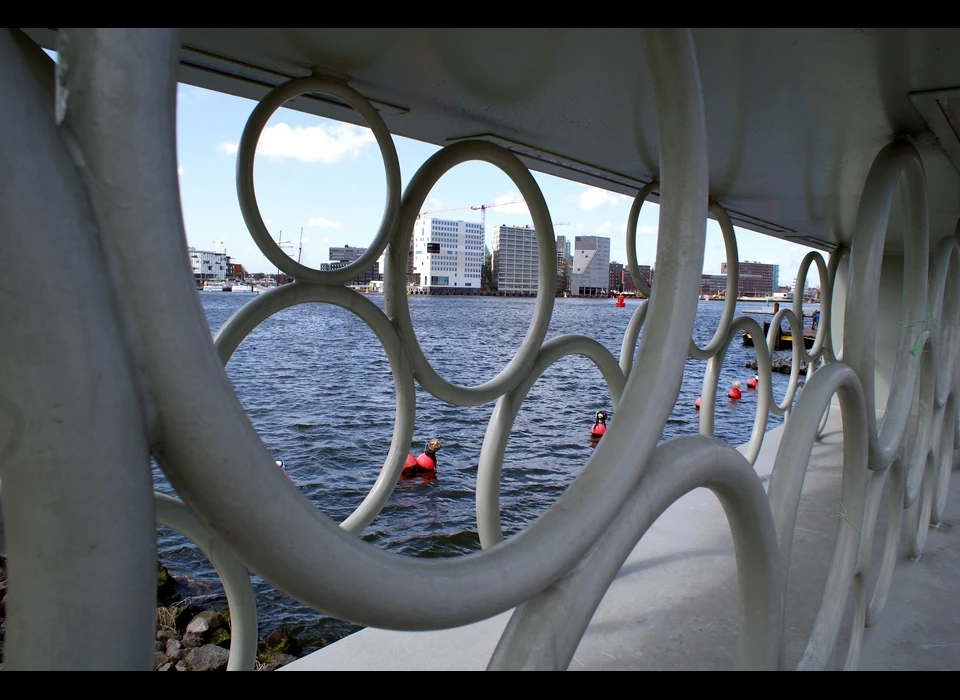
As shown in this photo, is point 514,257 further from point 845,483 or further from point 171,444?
point 171,444

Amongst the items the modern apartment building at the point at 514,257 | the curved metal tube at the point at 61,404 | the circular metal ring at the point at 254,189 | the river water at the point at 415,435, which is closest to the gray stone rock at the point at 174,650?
the river water at the point at 415,435

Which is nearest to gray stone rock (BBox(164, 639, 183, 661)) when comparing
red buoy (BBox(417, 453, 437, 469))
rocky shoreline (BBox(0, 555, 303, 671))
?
rocky shoreline (BBox(0, 555, 303, 671))

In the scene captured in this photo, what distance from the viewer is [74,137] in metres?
0.61

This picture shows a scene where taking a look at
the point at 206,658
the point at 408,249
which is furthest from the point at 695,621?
the point at 206,658

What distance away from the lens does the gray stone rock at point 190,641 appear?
6477 mm

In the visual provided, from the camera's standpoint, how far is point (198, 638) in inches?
260

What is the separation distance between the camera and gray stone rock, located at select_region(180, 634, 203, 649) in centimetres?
648

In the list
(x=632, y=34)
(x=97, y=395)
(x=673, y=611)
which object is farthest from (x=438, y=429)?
(x=97, y=395)

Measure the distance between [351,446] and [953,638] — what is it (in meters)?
11.6

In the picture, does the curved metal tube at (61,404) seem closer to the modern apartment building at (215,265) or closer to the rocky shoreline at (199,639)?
the rocky shoreline at (199,639)

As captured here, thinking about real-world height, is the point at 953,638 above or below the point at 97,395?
below

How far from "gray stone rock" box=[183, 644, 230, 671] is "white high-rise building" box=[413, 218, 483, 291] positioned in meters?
39.6

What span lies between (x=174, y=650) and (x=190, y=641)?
0.23 metres
